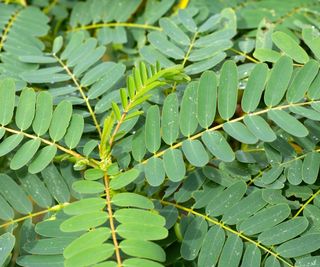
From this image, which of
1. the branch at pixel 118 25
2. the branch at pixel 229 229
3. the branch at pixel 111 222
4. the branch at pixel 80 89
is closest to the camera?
the branch at pixel 111 222

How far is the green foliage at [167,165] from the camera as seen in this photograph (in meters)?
0.98

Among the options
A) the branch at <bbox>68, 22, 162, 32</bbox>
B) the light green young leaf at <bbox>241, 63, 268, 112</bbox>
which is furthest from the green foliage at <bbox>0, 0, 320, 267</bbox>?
the branch at <bbox>68, 22, 162, 32</bbox>

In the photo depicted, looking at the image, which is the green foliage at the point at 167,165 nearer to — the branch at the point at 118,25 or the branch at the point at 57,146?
the branch at the point at 57,146

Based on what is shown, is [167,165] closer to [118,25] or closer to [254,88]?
[254,88]

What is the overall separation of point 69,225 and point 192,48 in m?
0.56

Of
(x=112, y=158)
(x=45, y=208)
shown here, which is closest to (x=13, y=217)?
(x=45, y=208)

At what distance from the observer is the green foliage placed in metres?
0.98

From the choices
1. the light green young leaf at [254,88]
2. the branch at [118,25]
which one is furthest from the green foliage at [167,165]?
the branch at [118,25]

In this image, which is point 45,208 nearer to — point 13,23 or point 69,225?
point 69,225

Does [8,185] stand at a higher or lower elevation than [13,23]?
lower

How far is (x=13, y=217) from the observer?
1.09m

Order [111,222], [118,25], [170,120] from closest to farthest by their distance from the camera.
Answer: [111,222] < [170,120] < [118,25]

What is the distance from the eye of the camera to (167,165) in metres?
1.04

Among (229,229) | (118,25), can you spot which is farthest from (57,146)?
(118,25)
